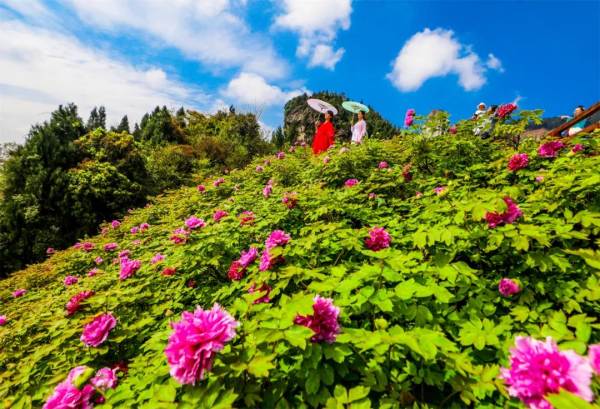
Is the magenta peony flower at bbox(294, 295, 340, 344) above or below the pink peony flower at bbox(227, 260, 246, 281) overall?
above

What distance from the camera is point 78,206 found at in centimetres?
995

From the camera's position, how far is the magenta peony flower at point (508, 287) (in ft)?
5.07

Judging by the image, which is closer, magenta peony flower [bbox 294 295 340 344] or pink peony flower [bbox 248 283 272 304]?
magenta peony flower [bbox 294 295 340 344]

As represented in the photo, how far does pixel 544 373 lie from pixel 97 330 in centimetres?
204

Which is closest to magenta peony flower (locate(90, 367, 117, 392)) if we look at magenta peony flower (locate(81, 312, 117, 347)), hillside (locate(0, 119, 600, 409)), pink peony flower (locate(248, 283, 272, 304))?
hillside (locate(0, 119, 600, 409))

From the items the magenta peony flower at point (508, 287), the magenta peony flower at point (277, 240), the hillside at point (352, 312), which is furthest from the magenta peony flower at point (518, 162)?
the magenta peony flower at point (277, 240)

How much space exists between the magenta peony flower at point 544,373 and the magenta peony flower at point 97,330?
1929mm

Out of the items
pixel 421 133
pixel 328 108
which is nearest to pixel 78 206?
pixel 328 108

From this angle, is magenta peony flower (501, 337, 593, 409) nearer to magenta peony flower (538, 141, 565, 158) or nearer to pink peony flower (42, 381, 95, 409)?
pink peony flower (42, 381, 95, 409)

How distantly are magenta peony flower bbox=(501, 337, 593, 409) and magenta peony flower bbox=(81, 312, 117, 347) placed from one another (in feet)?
6.33

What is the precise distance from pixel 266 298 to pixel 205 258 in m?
1.23

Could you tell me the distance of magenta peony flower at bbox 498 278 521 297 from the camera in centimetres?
154

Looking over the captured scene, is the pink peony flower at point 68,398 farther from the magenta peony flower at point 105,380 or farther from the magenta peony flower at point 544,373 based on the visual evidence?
the magenta peony flower at point 544,373

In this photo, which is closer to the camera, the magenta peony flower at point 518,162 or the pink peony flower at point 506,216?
the pink peony flower at point 506,216
